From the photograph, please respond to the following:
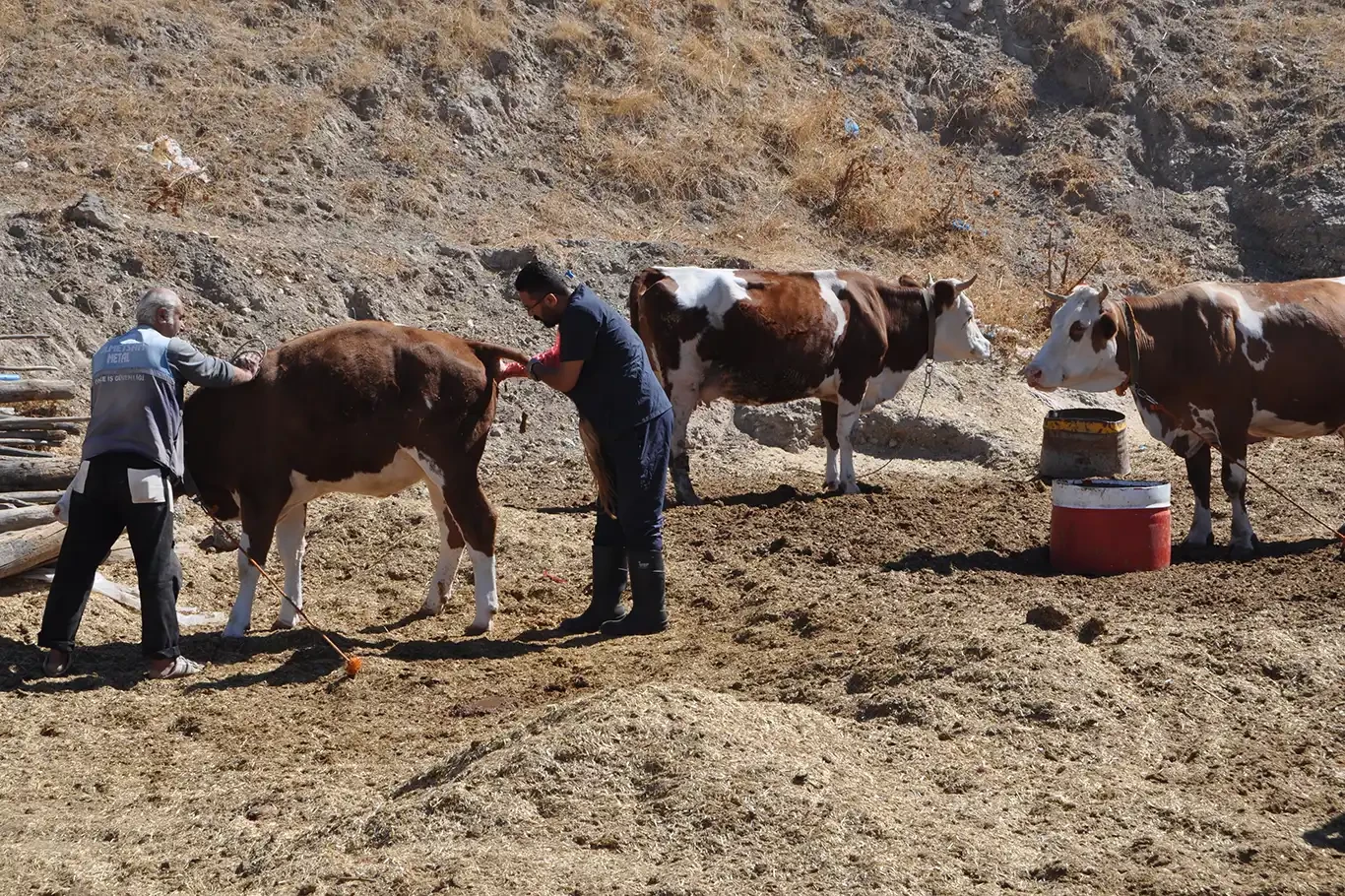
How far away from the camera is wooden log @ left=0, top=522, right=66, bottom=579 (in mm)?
8938

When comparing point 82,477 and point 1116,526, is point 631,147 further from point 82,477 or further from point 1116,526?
point 82,477

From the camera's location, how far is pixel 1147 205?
Answer: 78.9 ft

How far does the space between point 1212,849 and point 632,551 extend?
4091mm

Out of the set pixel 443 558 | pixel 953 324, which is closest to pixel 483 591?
pixel 443 558

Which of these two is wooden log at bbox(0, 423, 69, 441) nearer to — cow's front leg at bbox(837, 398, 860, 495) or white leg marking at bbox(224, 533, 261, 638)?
white leg marking at bbox(224, 533, 261, 638)

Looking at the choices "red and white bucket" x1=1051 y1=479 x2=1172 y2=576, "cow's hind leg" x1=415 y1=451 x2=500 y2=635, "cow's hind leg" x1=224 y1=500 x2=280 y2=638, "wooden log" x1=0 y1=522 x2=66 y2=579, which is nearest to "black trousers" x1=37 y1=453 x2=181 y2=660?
"cow's hind leg" x1=224 y1=500 x2=280 y2=638

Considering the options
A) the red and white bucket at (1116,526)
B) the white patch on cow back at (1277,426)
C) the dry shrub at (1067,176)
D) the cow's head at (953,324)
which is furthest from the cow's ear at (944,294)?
the dry shrub at (1067,176)

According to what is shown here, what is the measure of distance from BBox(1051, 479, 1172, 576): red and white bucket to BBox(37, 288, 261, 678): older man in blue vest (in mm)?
5273

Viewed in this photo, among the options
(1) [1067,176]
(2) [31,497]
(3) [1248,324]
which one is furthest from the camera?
(1) [1067,176]

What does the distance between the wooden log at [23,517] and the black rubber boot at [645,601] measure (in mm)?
3368

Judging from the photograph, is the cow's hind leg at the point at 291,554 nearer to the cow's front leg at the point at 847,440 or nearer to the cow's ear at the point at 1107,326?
the cow's ear at the point at 1107,326

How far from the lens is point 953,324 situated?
14836 mm

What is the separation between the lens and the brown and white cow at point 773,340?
13.2 meters

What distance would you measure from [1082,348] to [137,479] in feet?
20.7
